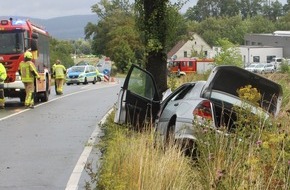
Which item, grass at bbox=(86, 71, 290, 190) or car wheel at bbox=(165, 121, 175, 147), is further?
car wheel at bbox=(165, 121, 175, 147)

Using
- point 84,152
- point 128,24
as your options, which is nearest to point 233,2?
point 128,24

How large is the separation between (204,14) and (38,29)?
15581 centimetres

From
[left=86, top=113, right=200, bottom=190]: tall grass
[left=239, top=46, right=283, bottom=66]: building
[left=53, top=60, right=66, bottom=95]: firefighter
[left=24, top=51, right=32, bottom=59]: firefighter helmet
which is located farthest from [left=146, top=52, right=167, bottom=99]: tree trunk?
[left=239, top=46, right=283, bottom=66]: building

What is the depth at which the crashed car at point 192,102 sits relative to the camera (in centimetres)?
900

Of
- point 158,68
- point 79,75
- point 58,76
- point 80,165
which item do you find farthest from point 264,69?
point 80,165

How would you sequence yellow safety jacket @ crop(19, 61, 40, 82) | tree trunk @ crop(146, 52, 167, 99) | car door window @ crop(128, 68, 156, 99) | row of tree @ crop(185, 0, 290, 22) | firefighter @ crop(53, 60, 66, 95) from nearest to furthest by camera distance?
car door window @ crop(128, 68, 156, 99), tree trunk @ crop(146, 52, 167, 99), yellow safety jacket @ crop(19, 61, 40, 82), firefighter @ crop(53, 60, 66, 95), row of tree @ crop(185, 0, 290, 22)

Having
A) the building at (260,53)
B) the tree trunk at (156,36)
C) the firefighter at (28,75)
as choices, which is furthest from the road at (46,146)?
the building at (260,53)

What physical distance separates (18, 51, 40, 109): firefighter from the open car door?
9939mm

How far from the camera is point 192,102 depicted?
31.2 ft

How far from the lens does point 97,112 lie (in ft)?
65.9

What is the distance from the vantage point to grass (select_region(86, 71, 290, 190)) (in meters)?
5.93

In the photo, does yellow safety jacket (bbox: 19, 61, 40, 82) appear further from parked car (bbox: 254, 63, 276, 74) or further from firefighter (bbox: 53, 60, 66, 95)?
firefighter (bbox: 53, 60, 66, 95)

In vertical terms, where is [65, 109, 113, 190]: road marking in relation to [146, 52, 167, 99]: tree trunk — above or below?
below

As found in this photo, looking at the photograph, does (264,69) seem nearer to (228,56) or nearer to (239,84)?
(228,56)
